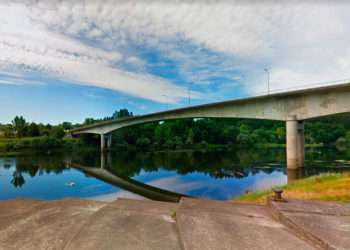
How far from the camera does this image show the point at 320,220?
438 cm

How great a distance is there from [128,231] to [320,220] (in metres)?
3.83

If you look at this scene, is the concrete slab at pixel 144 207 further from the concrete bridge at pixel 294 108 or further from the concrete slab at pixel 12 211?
the concrete bridge at pixel 294 108

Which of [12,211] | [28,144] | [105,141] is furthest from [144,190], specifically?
[28,144]

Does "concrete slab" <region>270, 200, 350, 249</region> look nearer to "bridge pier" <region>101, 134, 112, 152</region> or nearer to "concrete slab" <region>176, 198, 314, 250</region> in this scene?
"concrete slab" <region>176, 198, 314, 250</region>

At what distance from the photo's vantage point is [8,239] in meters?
3.49

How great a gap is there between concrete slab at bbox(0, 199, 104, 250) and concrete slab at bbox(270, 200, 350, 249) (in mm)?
4028

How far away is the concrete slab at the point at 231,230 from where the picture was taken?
131 inches

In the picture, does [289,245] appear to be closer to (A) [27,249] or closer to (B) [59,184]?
(A) [27,249]

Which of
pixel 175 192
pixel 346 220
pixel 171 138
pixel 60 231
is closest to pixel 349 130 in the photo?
pixel 171 138

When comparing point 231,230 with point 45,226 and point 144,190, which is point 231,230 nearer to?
point 45,226

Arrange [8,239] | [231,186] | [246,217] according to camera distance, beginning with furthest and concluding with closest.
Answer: [231,186], [246,217], [8,239]

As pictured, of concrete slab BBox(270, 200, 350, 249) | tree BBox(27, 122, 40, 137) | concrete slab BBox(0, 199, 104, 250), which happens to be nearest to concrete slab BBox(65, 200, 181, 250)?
concrete slab BBox(0, 199, 104, 250)

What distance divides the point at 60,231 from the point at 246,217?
367 centimetres

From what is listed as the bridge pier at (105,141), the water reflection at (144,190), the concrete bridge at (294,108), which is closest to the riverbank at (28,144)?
the bridge pier at (105,141)
